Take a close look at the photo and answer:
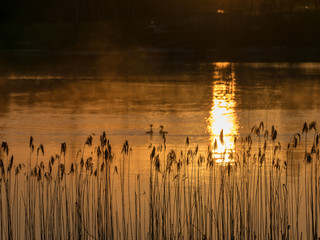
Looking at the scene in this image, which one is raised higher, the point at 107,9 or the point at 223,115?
the point at 107,9

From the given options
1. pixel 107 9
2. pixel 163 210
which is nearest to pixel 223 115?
pixel 163 210

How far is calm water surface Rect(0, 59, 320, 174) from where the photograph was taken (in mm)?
15219

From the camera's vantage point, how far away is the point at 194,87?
25.5 meters

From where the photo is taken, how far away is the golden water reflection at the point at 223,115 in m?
13.3

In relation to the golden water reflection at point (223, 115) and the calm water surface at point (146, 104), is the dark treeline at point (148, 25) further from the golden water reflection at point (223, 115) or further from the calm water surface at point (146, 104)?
the golden water reflection at point (223, 115)

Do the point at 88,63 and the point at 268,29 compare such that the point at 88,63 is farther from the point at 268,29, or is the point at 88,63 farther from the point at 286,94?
the point at 268,29

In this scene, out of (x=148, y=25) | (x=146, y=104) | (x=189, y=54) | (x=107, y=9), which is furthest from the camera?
(x=107, y=9)

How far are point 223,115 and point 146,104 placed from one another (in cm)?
283

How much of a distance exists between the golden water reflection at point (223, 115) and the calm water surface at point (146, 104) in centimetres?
2

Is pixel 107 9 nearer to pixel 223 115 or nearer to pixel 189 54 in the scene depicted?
pixel 189 54

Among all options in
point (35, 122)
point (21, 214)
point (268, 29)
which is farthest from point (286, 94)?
point (268, 29)

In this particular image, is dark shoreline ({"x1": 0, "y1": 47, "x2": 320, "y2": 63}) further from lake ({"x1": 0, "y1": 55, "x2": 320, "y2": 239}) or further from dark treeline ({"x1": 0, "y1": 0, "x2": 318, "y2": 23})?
dark treeline ({"x1": 0, "y1": 0, "x2": 318, "y2": 23})

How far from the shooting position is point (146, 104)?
2075 centimetres

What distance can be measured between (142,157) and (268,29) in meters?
42.4
